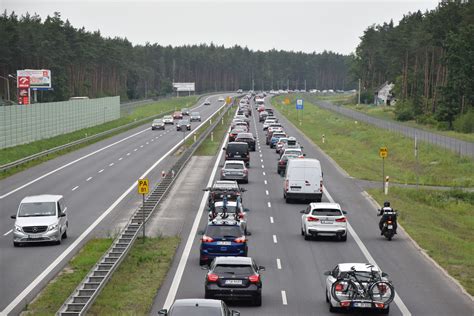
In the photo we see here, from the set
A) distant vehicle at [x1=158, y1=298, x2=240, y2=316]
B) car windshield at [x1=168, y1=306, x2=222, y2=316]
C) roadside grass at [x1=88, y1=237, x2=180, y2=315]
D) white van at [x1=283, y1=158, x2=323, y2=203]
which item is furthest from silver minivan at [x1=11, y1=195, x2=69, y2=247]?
car windshield at [x1=168, y1=306, x2=222, y2=316]

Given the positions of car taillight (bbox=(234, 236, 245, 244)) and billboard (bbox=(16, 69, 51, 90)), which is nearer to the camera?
car taillight (bbox=(234, 236, 245, 244))

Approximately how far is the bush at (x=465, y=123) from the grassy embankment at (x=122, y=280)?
241 ft

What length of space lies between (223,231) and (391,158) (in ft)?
176

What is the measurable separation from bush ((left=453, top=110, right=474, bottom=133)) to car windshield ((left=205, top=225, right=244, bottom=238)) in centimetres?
7750

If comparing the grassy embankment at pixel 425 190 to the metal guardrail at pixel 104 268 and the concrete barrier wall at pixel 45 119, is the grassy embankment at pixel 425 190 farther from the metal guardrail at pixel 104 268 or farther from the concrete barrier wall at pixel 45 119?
the concrete barrier wall at pixel 45 119

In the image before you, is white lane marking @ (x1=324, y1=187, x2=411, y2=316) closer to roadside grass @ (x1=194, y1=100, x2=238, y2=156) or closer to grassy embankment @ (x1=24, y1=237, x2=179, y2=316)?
grassy embankment @ (x1=24, y1=237, x2=179, y2=316)

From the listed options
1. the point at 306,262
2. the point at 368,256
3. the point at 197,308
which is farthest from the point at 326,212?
the point at 197,308

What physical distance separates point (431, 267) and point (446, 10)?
93485 mm

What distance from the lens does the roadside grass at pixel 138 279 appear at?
22297mm

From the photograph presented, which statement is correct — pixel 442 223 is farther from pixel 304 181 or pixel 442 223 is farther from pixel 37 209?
pixel 37 209

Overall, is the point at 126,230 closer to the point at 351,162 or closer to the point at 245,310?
the point at 245,310

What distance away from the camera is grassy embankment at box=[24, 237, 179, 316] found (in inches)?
886

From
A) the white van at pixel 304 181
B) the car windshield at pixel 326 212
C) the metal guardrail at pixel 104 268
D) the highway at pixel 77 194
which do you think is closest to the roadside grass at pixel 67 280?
the highway at pixel 77 194

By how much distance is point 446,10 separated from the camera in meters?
118
